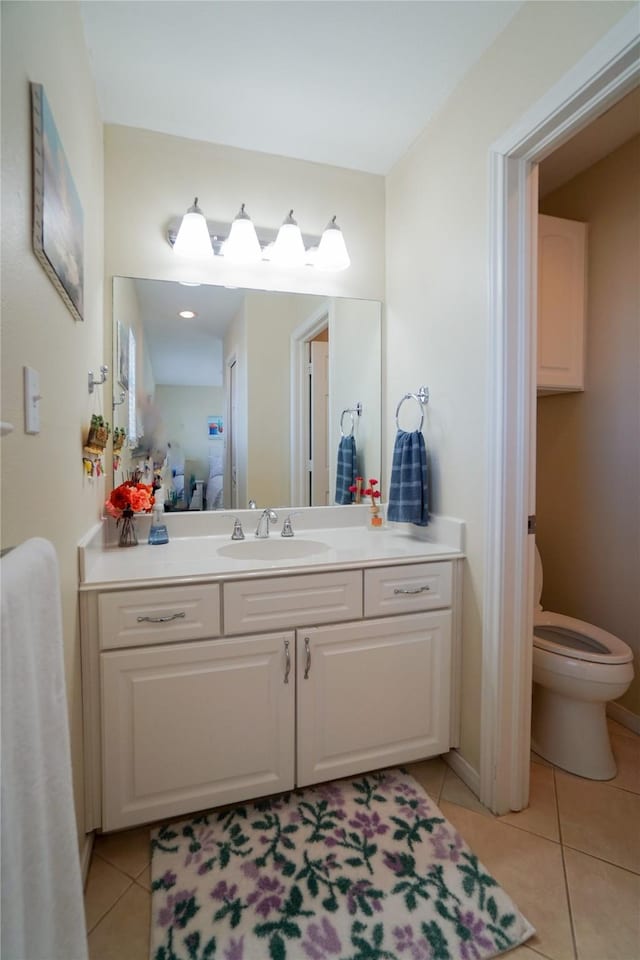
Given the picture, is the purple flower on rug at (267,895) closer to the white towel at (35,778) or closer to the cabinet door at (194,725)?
the cabinet door at (194,725)

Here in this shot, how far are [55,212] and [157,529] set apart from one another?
1.11 meters

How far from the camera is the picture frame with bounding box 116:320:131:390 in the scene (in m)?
1.82

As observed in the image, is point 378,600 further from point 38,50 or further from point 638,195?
point 638,195

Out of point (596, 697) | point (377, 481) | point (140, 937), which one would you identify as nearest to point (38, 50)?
point (377, 481)

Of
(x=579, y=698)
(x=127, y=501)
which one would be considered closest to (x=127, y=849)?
(x=127, y=501)

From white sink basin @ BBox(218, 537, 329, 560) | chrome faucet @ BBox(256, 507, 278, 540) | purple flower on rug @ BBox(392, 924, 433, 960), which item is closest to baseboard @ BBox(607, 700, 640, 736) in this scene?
purple flower on rug @ BBox(392, 924, 433, 960)

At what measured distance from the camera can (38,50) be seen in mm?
913

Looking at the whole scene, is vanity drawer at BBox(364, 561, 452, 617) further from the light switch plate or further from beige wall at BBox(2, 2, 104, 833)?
the light switch plate

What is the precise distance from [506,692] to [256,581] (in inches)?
35.4

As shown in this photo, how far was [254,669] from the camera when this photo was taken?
1423 millimetres

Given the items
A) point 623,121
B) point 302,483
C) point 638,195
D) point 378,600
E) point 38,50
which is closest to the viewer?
point 38,50

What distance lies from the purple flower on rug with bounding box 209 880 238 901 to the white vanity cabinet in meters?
0.20

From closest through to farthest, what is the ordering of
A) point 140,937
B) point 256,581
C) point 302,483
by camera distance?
point 140,937, point 256,581, point 302,483

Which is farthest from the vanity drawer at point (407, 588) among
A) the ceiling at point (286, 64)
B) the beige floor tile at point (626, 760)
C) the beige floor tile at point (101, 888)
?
the ceiling at point (286, 64)
